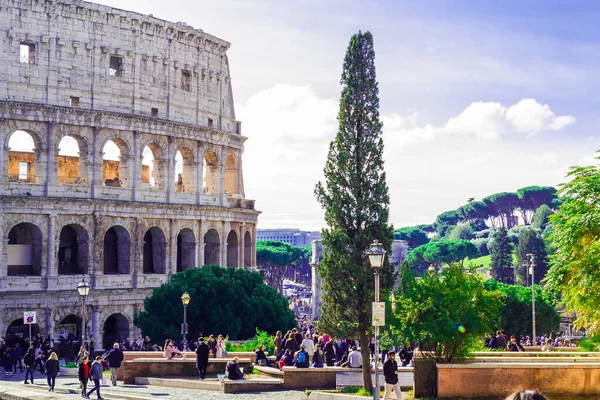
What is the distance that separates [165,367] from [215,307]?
14.5 metres

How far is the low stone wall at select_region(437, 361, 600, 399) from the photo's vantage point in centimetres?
2333

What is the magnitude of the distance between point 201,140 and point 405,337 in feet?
118

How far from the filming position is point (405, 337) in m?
24.9

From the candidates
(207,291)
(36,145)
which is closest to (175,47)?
(36,145)

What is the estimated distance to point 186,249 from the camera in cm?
5862

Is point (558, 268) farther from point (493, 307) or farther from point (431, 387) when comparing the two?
point (431, 387)

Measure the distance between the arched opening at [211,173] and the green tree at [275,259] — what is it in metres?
54.4

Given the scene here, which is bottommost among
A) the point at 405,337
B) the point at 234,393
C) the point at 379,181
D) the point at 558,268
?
the point at 234,393

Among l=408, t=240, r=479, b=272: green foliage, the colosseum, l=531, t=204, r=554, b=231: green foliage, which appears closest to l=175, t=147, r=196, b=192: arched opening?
the colosseum

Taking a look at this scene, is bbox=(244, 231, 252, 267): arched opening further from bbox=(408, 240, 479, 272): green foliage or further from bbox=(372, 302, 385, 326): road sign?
bbox=(408, 240, 479, 272): green foliage

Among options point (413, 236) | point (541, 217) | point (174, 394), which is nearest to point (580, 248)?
point (174, 394)

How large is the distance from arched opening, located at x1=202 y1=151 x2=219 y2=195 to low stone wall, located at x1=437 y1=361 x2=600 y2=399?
38.3 meters

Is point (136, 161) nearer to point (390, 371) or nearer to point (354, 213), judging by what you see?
point (354, 213)

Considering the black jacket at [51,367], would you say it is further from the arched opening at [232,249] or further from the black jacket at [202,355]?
the arched opening at [232,249]
